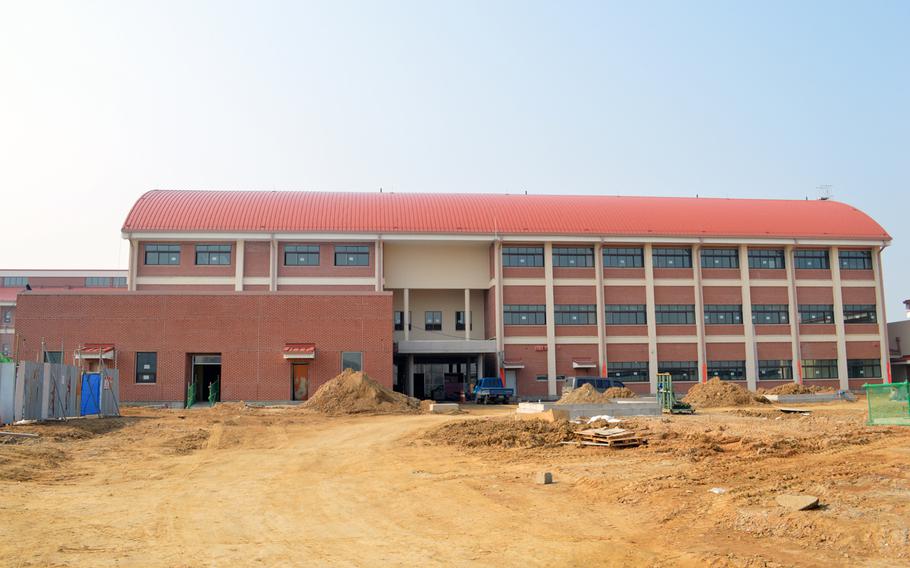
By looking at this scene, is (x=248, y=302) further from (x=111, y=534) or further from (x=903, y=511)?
(x=903, y=511)

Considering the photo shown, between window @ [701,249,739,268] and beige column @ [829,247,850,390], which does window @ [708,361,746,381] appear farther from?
beige column @ [829,247,850,390]

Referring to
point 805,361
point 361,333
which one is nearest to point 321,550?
point 361,333

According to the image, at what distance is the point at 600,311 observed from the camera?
170 ft

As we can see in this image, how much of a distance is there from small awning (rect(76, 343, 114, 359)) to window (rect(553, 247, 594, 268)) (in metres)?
29.5

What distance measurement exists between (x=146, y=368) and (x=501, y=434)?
27.4 metres

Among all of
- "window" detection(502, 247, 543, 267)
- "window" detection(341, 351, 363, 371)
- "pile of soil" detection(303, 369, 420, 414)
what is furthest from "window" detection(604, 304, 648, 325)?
"pile of soil" detection(303, 369, 420, 414)

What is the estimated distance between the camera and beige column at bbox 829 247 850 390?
53.8 meters

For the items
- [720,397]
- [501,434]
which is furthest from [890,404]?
[720,397]

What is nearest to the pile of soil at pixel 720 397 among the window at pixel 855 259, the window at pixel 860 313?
the window at pixel 860 313

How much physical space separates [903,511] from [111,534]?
37.3 ft

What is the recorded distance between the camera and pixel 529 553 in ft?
31.0

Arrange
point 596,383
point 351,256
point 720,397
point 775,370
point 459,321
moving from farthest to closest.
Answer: point 459,321
point 775,370
point 351,256
point 596,383
point 720,397

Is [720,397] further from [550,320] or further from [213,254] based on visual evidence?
[213,254]

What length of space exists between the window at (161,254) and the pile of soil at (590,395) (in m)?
27.9
